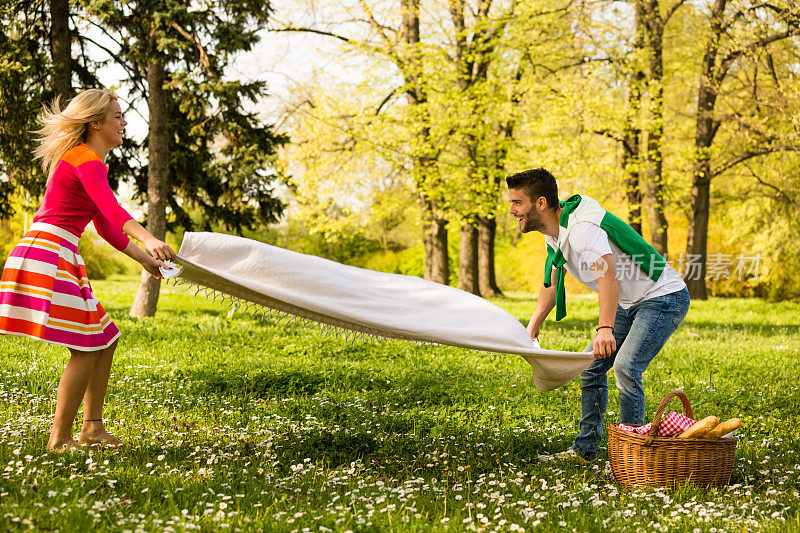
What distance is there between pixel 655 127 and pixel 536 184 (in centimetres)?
1557

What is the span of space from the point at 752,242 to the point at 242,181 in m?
19.0

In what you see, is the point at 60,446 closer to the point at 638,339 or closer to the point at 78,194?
the point at 78,194

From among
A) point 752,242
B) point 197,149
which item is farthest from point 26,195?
point 752,242

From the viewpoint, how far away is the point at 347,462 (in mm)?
4473

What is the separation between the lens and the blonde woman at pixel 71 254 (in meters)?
3.90

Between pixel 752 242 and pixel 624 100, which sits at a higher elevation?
pixel 624 100

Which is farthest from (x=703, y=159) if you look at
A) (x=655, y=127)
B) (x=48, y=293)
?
(x=48, y=293)

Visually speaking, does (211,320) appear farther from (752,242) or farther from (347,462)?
(752,242)

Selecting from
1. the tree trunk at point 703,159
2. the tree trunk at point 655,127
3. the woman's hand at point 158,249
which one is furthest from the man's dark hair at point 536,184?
the tree trunk at point 655,127

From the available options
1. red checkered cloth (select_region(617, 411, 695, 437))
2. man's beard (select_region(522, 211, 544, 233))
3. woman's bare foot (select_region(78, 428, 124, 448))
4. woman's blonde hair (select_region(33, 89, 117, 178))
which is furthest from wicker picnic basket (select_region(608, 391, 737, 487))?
woman's blonde hair (select_region(33, 89, 117, 178))

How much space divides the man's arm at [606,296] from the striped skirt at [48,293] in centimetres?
296

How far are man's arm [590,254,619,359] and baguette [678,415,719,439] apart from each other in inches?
26.5

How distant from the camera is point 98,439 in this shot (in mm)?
4348

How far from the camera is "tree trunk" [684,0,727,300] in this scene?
18219 mm
